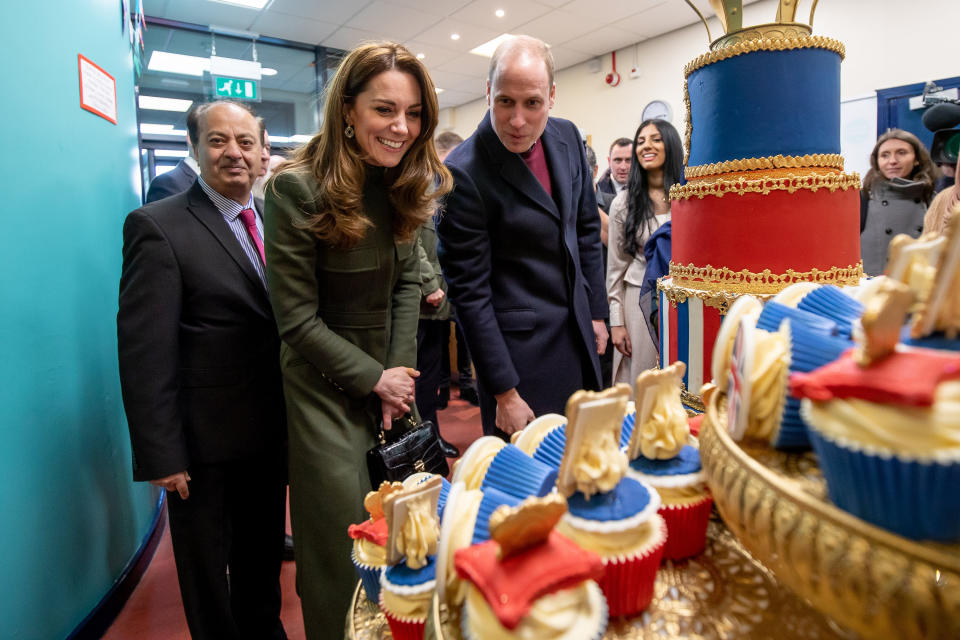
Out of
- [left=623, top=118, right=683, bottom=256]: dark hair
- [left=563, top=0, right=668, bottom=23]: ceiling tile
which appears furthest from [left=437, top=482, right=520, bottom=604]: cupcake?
[left=563, top=0, right=668, bottom=23]: ceiling tile

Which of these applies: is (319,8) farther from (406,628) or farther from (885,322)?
(885,322)

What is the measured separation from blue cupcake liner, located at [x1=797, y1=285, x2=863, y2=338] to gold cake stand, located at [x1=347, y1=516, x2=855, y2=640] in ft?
0.90

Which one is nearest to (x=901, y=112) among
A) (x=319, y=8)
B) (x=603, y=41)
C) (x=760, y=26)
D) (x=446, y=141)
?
(x=603, y=41)

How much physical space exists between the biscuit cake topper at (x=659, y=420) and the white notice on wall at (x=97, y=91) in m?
2.12

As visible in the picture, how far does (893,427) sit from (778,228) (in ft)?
3.53

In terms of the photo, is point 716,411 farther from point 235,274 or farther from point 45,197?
point 45,197

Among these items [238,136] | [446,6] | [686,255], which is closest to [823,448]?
[686,255]

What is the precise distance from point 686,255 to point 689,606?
1059 millimetres

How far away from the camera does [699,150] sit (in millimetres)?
1455

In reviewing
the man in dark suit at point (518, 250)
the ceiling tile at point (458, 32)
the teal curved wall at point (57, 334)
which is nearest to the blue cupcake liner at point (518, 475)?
the man in dark suit at point (518, 250)

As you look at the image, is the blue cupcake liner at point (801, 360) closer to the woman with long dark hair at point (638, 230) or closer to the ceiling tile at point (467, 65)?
the woman with long dark hair at point (638, 230)

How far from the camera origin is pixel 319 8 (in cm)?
566

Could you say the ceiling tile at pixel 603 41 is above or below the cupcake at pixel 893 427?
above

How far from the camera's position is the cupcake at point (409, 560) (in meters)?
0.58
